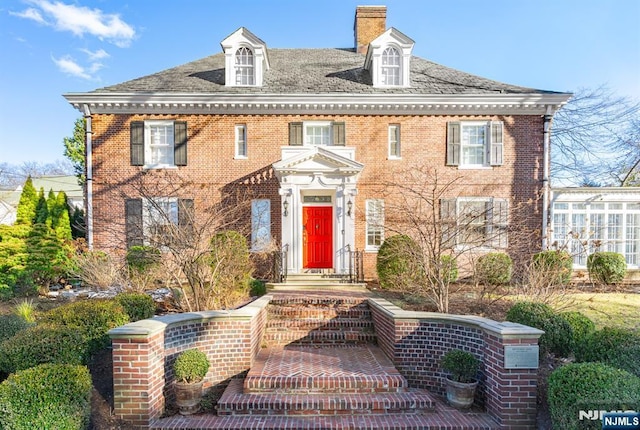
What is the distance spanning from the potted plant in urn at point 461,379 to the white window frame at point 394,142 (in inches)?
321

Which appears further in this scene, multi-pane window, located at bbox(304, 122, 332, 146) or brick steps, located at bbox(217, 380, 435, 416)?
multi-pane window, located at bbox(304, 122, 332, 146)

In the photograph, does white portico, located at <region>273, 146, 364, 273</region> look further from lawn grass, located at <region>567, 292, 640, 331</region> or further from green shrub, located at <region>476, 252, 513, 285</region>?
lawn grass, located at <region>567, 292, 640, 331</region>

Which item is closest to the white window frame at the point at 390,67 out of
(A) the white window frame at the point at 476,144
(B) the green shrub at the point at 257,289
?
(A) the white window frame at the point at 476,144

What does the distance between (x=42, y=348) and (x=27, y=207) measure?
1034 cm

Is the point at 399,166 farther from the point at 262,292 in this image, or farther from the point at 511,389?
the point at 511,389

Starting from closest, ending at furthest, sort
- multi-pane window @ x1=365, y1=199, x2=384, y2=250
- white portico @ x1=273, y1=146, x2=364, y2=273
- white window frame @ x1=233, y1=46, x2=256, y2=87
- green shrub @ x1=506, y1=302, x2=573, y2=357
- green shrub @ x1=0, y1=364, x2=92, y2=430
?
green shrub @ x1=0, y1=364, x2=92, y2=430 → green shrub @ x1=506, y1=302, x2=573, y2=357 → white portico @ x1=273, y1=146, x2=364, y2=273 → multi-pane window @ x1=365, y1=199, x2=384, y2=250 → white window frame @ x1=233, y1=46, x2=256, y2=87

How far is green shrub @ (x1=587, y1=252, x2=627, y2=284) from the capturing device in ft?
34.0

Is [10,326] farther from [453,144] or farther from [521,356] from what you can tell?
[453,144]

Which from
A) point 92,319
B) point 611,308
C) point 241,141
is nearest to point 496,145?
point 611,308

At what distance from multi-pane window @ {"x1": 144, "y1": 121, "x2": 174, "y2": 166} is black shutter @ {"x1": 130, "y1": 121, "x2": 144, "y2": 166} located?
0.52 feet

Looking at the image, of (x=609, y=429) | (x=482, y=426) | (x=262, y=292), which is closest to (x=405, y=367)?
(x=482, y=426)

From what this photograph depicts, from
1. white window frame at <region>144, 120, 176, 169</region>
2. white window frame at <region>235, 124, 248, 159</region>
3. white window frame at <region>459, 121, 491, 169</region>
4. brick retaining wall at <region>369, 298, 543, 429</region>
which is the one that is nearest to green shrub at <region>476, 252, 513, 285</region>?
brick retaining wall at <region>369, 298, 543, 429</region>

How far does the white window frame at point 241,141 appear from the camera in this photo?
1152cm

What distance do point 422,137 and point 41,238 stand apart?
44.3ft
